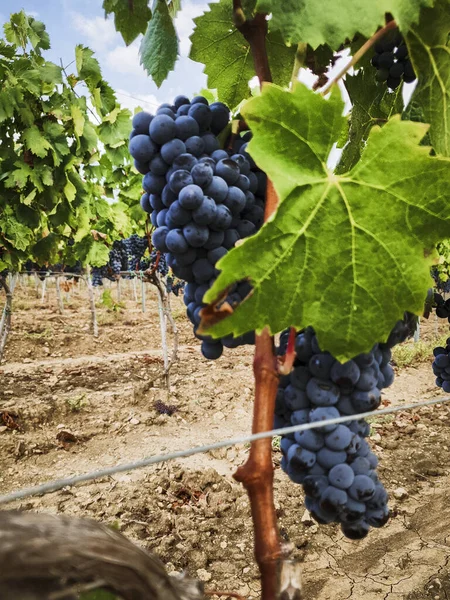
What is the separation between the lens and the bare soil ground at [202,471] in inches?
121

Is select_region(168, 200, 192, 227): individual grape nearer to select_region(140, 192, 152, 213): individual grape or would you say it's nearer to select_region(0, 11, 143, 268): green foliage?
select_region(140, 192, 152, 213): individual grape

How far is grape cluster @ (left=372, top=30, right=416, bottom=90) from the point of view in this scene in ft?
3.26

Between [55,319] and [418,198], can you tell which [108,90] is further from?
[55,319]

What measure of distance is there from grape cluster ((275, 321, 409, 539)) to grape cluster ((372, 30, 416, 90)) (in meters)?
0.53

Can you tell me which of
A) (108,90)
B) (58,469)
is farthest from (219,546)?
(108,90)

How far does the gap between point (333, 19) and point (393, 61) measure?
369 millimetres

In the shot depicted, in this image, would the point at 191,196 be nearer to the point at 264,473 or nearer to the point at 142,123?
the point at 142,123

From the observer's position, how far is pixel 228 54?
111 cm

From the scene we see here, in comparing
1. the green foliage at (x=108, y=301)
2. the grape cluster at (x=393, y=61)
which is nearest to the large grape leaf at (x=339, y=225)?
the grape cluster at (x=393, y=61)

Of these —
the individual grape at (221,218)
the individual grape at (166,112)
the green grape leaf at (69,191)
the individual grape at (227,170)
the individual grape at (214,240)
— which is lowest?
the individual grape at (214,240)

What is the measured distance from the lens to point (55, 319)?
39.5 feet

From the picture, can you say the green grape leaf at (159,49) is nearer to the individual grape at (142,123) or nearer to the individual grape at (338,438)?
the individual grape at (142,123)

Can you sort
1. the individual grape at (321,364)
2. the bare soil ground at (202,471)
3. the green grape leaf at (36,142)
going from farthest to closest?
1. the green grape leaf at (36,142)
2. the bare soil ground at (202,471)
3. the individual grape at (321,364)

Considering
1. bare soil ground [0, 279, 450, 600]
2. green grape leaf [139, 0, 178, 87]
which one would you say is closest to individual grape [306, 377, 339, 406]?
green grape leaf [139, 0, 178, 87]
